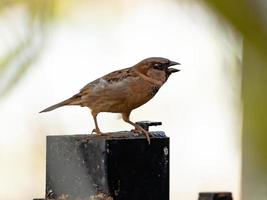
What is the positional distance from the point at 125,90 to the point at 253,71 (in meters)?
0.19

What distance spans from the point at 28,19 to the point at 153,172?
8.9 inches

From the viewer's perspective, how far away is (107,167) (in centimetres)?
83

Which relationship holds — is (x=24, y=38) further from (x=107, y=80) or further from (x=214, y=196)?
(x=214, y=196)

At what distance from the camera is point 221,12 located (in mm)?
929

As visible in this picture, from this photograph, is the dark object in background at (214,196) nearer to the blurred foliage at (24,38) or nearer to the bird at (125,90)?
the bird at (125,90)

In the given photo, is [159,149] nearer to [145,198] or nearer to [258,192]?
[145,198]

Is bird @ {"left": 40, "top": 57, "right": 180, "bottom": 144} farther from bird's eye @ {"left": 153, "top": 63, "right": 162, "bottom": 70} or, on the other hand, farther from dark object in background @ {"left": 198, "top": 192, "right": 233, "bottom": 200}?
dark object in background @ {"left": 198, "top": 192, "right": 233, "bottom": 200}

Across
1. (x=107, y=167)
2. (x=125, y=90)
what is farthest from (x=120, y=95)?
(x=107, y=167)

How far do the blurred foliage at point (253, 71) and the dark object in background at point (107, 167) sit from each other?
15 cm

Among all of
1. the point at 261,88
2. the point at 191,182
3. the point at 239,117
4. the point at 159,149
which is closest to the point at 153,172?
the point at 159,149

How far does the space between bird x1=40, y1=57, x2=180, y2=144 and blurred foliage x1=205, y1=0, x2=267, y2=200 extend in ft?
Result: 0.33

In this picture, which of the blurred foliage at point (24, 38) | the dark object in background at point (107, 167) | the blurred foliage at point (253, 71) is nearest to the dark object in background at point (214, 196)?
the blurred foliage at point (253, 71)

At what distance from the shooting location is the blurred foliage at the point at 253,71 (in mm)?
898

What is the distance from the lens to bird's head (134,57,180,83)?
95 centimetres
